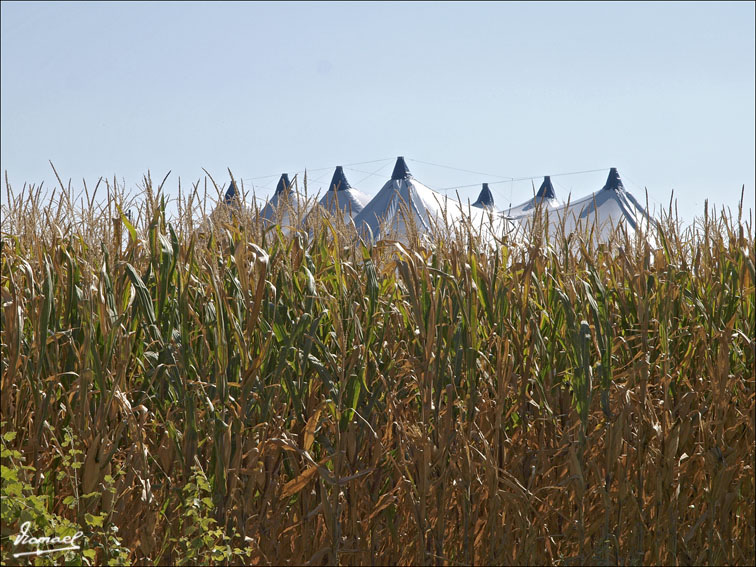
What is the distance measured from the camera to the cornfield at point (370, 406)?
6.61ft

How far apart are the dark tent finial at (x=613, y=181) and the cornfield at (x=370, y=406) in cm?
935

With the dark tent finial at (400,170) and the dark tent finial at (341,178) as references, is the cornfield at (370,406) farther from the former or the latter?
the dark tent finial at (341,178)

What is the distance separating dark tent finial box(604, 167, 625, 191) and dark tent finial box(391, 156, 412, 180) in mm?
3055

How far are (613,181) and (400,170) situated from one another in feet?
10.8

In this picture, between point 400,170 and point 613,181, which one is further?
point 613,181

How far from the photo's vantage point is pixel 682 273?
7.89 feet

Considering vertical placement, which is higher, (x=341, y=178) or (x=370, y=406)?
(x=341, y=178)

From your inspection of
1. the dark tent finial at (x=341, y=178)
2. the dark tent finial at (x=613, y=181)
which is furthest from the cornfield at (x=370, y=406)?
the dark tent finial at (x=341, y=178)

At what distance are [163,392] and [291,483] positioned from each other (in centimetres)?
45

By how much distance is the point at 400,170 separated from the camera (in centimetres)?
1097

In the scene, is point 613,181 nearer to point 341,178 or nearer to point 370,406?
point 341,178

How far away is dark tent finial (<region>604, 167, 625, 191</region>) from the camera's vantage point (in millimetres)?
11375

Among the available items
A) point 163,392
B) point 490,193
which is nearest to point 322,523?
point 163,392

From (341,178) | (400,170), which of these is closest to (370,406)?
(400,170)
